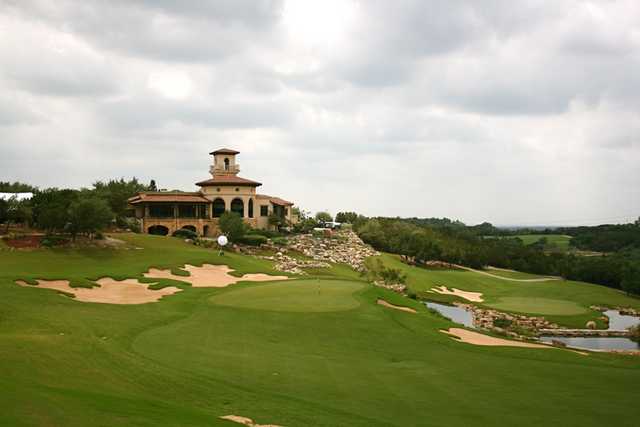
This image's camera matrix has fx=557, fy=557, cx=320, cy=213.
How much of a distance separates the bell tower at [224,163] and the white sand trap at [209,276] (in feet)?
96.1

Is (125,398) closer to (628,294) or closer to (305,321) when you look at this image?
(305,321)

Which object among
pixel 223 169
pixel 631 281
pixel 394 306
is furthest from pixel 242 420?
pixel 631 281

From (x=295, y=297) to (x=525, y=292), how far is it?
146 feet

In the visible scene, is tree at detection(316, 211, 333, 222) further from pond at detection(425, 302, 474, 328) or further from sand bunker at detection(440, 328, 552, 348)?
sand bunker at detection(440, 328, 552, 348)

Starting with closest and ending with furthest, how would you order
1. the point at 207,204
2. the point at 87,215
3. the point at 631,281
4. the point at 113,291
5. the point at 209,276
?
the point at 113,291 < the point at 209,276 < the point at 87,215 < the point at 207,204 < the point at 631,281

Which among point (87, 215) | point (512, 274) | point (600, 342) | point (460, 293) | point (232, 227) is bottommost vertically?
point (600, 342)

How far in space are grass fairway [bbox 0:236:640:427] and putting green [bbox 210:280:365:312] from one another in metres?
0.38

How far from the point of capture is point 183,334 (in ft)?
74.0

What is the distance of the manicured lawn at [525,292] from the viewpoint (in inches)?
2039

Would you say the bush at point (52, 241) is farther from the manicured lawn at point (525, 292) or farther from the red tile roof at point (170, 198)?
the manicured lawn at point (525, 292)

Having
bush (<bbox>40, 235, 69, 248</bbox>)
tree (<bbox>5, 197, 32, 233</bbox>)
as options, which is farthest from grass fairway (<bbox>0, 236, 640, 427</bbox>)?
tree (<bbox>5, 197, 32, 233</bbox>)

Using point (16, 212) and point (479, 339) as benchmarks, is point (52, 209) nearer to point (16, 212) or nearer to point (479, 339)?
point (16, 212)

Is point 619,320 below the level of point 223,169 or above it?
below

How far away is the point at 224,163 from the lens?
250 ft
